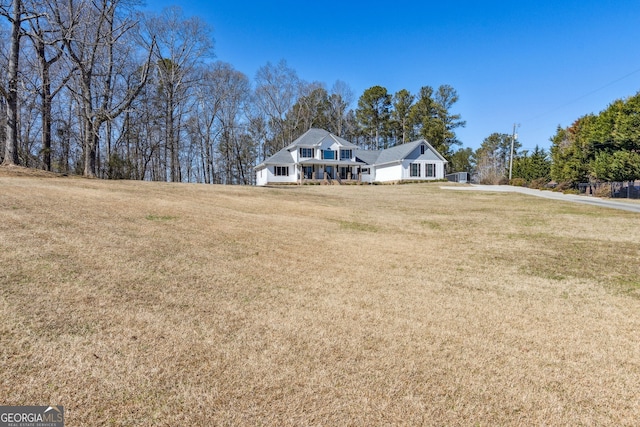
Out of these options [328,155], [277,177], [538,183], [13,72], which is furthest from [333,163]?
[13,72]

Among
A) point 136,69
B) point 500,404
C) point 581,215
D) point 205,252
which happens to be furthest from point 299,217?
point 136,69

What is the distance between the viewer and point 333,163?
35.5 metres

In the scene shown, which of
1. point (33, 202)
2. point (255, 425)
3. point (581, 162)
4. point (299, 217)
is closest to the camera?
point (255, 425)

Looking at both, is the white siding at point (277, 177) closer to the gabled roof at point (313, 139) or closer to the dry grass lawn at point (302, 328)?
the gabled roof at point (313, 139)

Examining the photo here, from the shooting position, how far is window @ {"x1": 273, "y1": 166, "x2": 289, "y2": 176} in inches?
1380

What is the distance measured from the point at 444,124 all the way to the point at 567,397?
5007cm

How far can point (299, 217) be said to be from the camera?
10.7 metres

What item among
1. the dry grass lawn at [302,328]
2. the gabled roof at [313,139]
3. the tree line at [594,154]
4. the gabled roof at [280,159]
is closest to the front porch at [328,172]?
the gabled roof at [280,159]

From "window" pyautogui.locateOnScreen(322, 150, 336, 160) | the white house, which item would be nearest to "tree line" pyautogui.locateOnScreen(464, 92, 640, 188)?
the white house

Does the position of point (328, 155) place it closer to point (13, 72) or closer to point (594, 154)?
point (594, 154)

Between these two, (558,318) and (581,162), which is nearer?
(558,318)

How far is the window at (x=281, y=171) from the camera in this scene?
3506cm

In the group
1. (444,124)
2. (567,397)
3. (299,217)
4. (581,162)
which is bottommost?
(567,397)

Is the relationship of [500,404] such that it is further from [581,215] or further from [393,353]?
[581,215]
